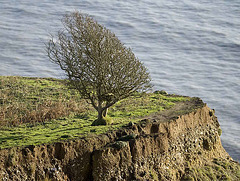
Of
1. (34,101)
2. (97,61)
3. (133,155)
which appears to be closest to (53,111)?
(34,101)

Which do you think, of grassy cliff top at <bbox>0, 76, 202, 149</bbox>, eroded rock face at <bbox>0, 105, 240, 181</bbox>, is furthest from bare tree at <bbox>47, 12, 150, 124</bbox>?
eroded rock face at <bbox>0, 105, 240, 181</bbox>

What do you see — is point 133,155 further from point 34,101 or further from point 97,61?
point 34,101

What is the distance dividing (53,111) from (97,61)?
5.80 metres

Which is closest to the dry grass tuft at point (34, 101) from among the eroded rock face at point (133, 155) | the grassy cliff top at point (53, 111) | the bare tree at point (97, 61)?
the grassy cliff top at point (53, 111)

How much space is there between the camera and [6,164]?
1873cm

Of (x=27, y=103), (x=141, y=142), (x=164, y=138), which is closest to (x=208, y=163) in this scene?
(x=164, y=138)

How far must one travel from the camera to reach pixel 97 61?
22.5m

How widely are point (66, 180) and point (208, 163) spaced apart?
377 inches

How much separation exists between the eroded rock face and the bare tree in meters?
2.30

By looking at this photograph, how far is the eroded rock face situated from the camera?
19.3 meters

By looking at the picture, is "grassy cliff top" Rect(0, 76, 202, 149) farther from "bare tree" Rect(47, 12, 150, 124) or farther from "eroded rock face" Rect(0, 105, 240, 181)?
"bare tree" Rect(47, 12, 150, 124)

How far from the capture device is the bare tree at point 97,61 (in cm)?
2261

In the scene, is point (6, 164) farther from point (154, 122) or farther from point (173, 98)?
point (173, 98)

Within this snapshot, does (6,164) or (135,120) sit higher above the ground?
(135,120)
